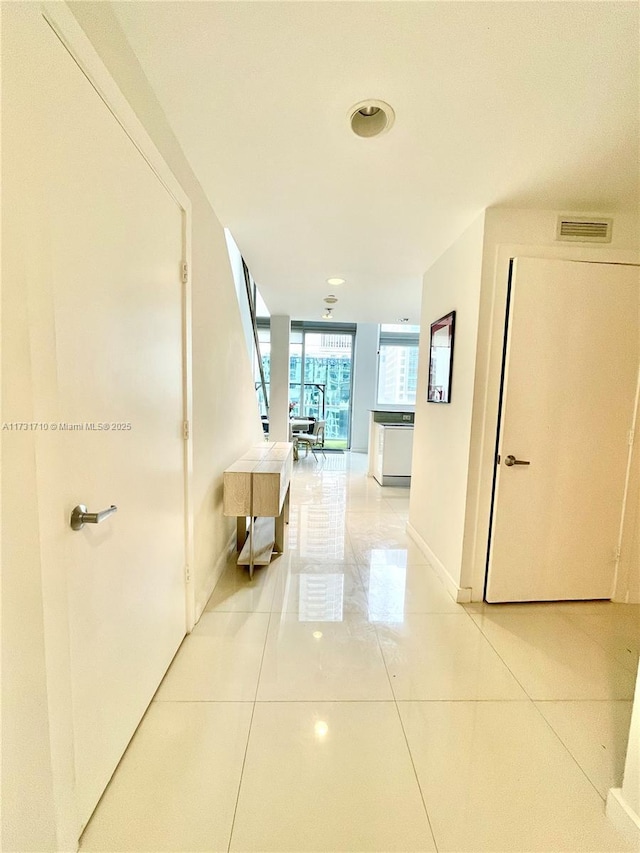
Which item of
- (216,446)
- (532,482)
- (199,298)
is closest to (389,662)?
(532,482)

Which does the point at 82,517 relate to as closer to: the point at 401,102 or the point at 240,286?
the point at 401,102

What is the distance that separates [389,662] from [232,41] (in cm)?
271

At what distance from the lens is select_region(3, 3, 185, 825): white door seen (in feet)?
2.60

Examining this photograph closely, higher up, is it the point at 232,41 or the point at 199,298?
the point at 232,41

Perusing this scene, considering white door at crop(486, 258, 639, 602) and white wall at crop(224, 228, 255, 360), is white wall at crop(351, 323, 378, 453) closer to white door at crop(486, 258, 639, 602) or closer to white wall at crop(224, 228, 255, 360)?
white wall at crop(224, 228, 255, 360)

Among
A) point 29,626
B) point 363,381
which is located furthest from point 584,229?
point 363,381

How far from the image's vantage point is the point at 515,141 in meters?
1.54

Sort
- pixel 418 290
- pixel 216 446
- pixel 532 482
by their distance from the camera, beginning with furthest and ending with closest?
1. pixel 418 290
2. pixel 216 446
3. pixel 532 482

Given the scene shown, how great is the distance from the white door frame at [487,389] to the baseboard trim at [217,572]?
1.72m

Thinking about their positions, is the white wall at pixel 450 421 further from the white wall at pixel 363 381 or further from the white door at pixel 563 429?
the white wall at pixel 363 381

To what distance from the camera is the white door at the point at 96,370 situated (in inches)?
31.2

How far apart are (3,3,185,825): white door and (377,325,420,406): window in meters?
7.49

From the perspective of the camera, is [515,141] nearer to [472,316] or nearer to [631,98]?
[631,98]

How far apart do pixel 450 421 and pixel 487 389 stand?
0.43m
